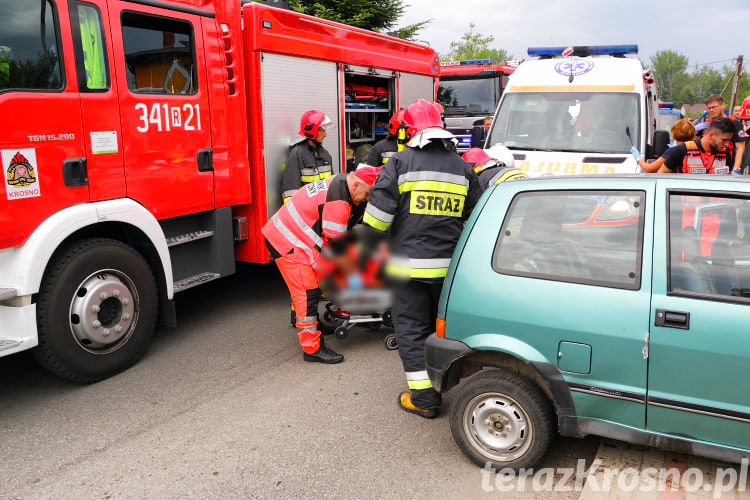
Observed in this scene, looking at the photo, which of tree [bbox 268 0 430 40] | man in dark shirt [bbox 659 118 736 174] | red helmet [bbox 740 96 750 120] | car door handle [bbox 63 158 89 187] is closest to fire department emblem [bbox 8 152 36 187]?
car door handle [bbox 63 158 89 187]

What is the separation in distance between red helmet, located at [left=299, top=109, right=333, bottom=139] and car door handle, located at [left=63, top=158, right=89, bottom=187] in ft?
7.59

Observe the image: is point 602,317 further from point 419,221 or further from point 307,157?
point 307,157

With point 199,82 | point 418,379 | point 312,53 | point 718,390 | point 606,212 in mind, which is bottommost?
point 418,379

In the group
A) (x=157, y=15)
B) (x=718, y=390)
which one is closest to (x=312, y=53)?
(x=157, y=15)

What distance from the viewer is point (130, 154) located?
456 cm

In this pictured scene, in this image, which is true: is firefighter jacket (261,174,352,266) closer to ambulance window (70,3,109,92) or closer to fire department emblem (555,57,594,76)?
ambulance window (70,3,109,92)

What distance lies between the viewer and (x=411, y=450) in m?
3.50

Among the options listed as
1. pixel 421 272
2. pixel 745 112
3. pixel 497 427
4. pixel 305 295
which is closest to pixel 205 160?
pixel 305 295

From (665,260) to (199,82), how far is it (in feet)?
12.8

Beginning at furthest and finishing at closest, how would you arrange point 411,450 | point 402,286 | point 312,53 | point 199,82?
point 312,53 → point 199,82 → point 402,286 → point 411,450

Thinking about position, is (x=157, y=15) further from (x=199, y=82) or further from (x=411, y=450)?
(x=411, y=450)

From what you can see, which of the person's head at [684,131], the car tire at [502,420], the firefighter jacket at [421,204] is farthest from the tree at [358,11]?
the car tire at [502,420]

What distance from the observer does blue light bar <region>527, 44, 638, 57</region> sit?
7965 mm

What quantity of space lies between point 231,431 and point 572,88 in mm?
5159
